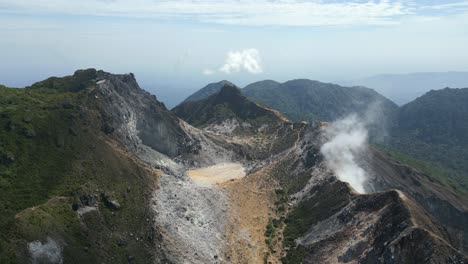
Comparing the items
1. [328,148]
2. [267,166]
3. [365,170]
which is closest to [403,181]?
[365,170]

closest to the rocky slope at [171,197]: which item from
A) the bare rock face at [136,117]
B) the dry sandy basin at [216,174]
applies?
the bare rock face at [136,117]

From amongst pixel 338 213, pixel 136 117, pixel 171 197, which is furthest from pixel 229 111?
pixel 338 213

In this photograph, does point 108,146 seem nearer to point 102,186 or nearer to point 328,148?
point 102,186

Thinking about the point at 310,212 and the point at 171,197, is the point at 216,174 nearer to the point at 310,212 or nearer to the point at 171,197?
A: the point at 171,197

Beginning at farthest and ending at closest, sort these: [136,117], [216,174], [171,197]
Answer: [136,117]
[216,174]
[171,197]

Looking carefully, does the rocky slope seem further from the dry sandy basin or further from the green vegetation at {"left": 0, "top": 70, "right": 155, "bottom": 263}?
the dry sandy basin

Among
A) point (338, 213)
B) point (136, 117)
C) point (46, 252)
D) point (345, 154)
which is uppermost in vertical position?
point (46, 252)

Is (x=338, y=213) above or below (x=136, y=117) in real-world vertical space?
below
